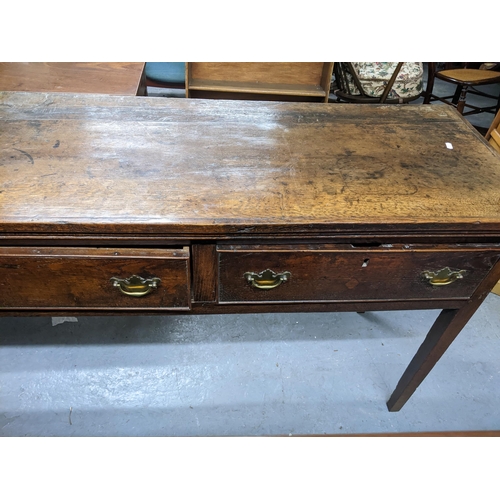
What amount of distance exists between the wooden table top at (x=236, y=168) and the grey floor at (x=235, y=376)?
0.79m

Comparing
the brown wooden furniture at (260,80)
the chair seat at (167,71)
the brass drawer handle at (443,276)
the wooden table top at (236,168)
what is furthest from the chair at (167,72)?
the brass drawer handle at (443,276)

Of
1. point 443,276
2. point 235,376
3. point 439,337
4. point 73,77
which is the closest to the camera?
point 443,276

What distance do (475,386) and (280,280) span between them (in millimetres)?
1049

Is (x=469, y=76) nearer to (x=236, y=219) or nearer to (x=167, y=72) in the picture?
(x=167, y=72)

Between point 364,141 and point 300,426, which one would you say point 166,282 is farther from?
point 300,426

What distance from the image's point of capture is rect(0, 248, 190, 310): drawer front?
0.75 m

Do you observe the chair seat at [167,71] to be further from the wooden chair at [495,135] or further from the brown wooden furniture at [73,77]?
the wooden chair at [495,135]

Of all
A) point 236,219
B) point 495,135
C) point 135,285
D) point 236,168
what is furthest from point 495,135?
point 135,285

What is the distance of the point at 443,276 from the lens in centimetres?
85

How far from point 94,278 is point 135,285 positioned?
8 centimetres

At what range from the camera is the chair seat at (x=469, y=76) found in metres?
2.42

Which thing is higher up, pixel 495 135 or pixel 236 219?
pixel 236 219

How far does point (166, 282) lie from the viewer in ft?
2.63

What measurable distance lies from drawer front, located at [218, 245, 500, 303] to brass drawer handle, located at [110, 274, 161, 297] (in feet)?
0.48
